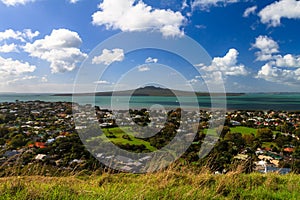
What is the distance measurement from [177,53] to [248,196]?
6.82 m

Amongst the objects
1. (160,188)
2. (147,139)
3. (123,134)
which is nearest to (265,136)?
(147,139)

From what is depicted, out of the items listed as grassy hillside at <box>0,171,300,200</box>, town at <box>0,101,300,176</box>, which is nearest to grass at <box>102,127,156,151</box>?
town at <box>0,101,300,176</box>

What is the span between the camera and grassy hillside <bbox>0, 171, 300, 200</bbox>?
11.9ft

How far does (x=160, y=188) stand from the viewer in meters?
4.07

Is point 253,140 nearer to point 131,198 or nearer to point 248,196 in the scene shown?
point 248,196

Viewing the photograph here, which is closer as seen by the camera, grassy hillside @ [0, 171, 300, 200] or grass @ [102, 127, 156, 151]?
grassy hillside @ [0, 171, 300, 200]

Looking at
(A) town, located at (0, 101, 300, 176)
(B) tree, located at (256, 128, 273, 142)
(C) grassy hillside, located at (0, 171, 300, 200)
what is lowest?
(B) tree, located at (256, 128, 273, 142)

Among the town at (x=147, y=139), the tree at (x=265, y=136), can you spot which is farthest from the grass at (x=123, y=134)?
the tree at (x=265, y=136)

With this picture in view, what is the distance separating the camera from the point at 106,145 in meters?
12.0

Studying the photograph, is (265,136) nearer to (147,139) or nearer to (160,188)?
→ (147,139)

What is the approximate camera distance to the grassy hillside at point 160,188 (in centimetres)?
362

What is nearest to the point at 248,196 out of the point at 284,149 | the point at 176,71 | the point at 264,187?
the point at 264,187

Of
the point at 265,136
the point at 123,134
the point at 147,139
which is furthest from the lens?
the point at 265,136

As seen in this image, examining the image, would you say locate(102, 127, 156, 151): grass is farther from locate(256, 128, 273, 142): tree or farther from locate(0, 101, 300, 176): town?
locate(256, 128, 273, 142): tree
